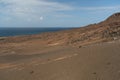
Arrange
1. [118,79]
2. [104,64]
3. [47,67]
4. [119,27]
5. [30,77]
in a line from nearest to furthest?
[118,79], [104,64], [30,77], [47,67], [119,27]

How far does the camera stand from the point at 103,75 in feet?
37.9

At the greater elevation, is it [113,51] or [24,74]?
[113,51]

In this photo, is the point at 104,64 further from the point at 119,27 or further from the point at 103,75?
the point at 119,27

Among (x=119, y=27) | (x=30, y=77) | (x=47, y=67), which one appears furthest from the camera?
(x=119, y=27)

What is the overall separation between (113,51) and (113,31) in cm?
999

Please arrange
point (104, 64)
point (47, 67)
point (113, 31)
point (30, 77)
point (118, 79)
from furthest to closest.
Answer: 1. point (113, 31)
2. point (47, 67)
3. point (30, 77)
4. point (104, 64)
5. point (118, 79)

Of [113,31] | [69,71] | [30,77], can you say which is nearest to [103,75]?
[69,71]

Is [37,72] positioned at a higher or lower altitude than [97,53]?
lower

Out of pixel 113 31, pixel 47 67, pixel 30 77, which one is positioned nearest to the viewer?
pixel 30 77

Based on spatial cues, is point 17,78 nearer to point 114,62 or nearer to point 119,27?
point 114,62

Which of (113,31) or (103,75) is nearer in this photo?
(103,75)

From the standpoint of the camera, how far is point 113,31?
24.2 metres

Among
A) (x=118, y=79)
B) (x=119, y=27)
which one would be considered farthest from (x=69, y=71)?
(x=119, y=27)

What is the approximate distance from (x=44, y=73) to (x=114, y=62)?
12.4 ft
